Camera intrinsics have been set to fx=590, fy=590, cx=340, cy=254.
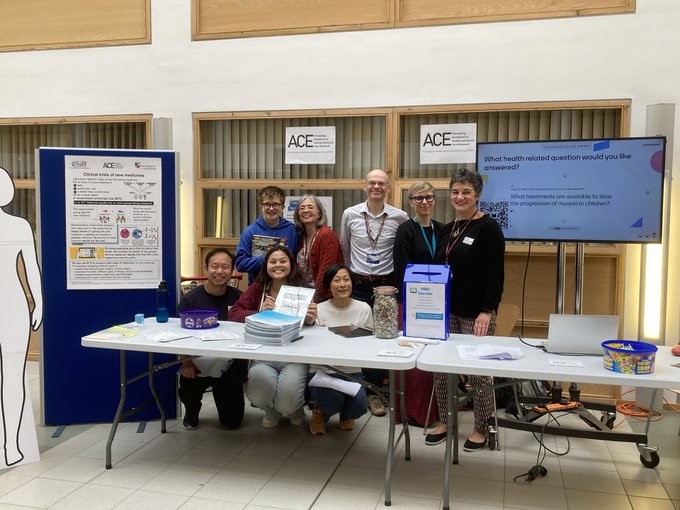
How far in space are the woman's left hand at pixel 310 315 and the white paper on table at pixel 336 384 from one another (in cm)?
33

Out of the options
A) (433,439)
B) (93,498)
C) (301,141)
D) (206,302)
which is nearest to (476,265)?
(433,439)

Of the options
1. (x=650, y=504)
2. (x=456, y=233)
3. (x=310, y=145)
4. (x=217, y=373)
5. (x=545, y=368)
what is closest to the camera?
(x=545, y=368)

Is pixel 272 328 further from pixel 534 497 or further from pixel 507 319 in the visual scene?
pixel 507 319

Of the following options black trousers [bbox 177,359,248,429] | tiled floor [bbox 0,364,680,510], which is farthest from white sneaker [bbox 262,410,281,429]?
black trousers [bbox 177,359,248,429]

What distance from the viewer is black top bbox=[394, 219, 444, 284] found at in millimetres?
3547

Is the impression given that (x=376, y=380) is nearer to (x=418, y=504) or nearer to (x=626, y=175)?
(x=418, y=504)

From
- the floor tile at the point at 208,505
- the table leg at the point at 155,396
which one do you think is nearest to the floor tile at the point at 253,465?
the floor tile at the point at 208,505

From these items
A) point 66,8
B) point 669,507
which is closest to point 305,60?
point 66,8

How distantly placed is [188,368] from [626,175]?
9.13 ft

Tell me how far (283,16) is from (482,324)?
291 cm

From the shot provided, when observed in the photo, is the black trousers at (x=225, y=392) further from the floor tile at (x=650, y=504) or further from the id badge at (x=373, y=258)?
the floor tile at (x=650, y=504)

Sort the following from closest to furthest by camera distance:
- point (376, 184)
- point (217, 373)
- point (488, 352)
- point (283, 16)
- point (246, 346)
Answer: point (488, 352)
point (246, 346)
point (217, 373)
point (376, 184)
point (283, 16)

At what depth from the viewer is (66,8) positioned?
16.1 ft

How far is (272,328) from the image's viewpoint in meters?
2.83
